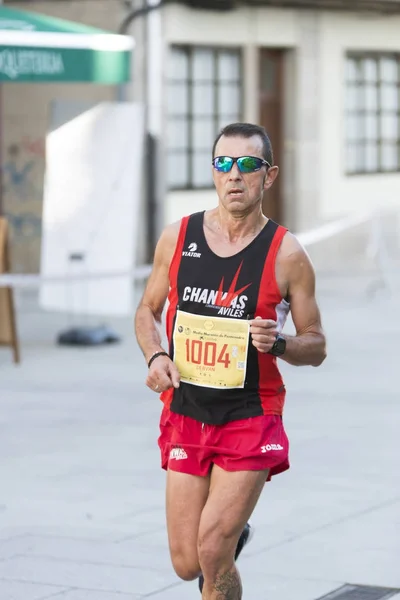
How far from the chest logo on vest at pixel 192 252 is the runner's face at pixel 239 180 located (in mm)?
173

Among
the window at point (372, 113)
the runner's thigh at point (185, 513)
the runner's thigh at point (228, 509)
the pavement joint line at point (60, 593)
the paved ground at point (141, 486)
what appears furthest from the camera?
the window at point (372, 113)

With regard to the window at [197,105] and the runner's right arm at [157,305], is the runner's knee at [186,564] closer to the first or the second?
the runner's right arm at [157,305]

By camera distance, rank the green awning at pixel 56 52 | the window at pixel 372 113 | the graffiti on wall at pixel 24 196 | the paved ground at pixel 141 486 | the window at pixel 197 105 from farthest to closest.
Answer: the window at pixel 372 113, the window at pixel 197 105, the graffiti on wall at pixel 24 196, the green awning at pixel 56 52, the paved ground at pixel 141 486

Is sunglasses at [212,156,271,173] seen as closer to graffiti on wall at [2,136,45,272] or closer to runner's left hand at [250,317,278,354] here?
runner's left hand at [250,317,278,354]

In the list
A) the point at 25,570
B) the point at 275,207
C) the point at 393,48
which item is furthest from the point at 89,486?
the point at 393,48

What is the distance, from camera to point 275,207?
21578 mm

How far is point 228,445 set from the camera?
16.3 ft

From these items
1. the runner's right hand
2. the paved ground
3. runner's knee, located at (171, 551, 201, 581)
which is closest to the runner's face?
the runner's right hand

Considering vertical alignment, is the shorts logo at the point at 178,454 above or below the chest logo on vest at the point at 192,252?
below

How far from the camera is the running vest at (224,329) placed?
491 centimetres

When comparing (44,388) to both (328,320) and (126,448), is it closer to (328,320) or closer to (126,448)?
(126,448)

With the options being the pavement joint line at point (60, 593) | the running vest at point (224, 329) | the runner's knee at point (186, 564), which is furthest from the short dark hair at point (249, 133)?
the pavement joint line at point (60, 593)

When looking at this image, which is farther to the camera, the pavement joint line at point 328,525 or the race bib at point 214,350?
the pavement joint line at point 328,525

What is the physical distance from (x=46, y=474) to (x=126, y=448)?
0.85 m
